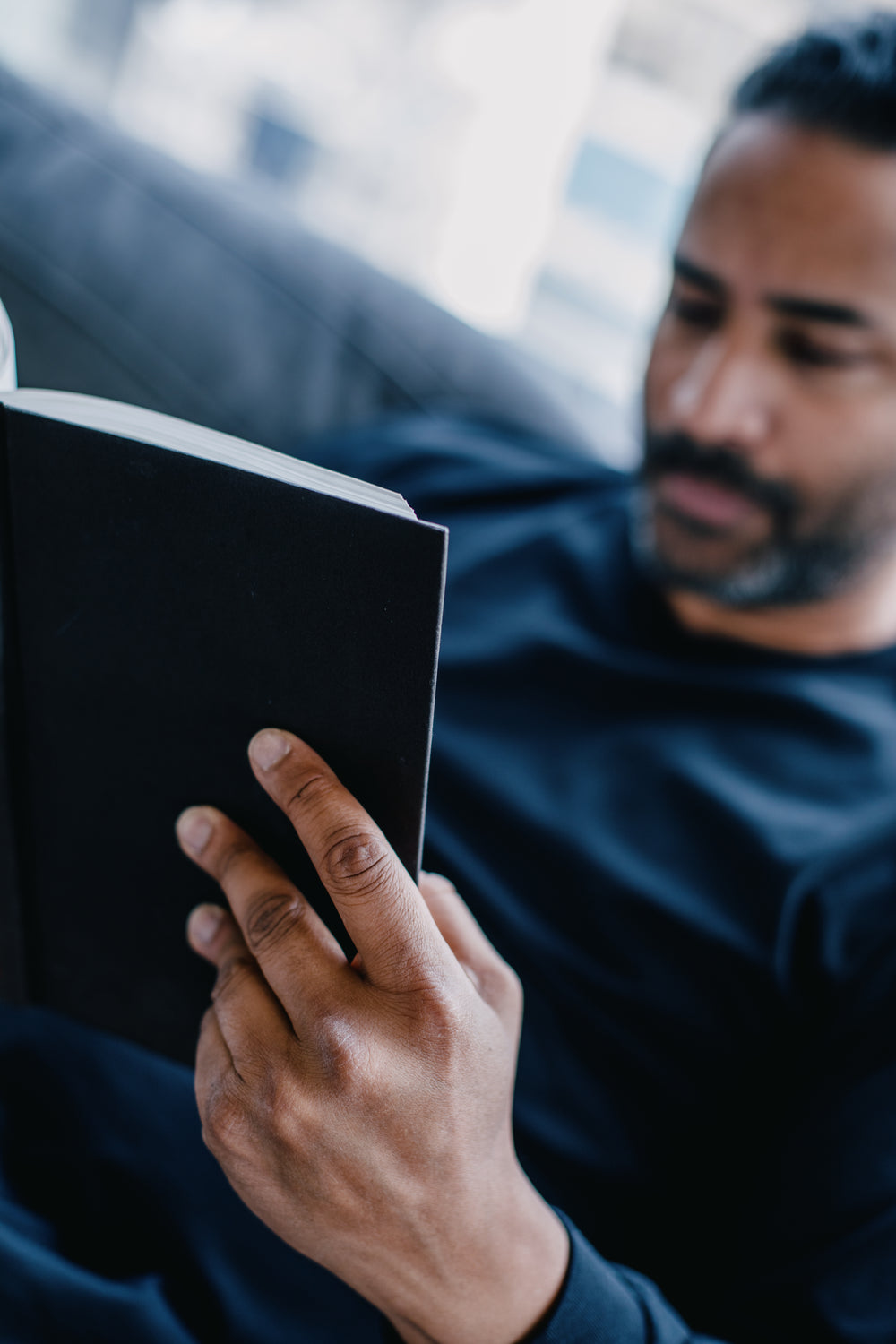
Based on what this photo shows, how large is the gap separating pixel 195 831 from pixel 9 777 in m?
0.12

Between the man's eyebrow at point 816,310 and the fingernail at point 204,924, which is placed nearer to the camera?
the fingernail at point 204,924

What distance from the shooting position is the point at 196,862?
0.52 metres

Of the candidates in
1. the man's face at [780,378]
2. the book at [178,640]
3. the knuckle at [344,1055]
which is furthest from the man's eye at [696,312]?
the knuckle at [344,1055]

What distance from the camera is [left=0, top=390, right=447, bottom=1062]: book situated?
400 millimetres

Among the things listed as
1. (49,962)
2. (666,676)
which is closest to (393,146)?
(666,676)

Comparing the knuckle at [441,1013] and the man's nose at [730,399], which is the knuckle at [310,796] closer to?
the knuckle at [441,1013]

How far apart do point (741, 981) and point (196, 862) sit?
0.43m

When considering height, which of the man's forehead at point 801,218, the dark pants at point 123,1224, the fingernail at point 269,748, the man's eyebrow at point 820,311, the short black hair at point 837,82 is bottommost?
the dark pants at point 123,1224

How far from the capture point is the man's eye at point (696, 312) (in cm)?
93

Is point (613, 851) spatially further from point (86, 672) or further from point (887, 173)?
point (887, 173)

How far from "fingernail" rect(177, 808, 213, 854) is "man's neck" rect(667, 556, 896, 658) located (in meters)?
0.57

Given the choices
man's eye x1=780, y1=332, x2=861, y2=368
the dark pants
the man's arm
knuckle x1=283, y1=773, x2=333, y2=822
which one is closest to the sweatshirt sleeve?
the man's arm

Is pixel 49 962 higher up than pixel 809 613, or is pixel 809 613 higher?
pixel 809 613

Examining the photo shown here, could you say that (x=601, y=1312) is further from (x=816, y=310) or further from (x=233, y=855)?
(x=816, y=310)
